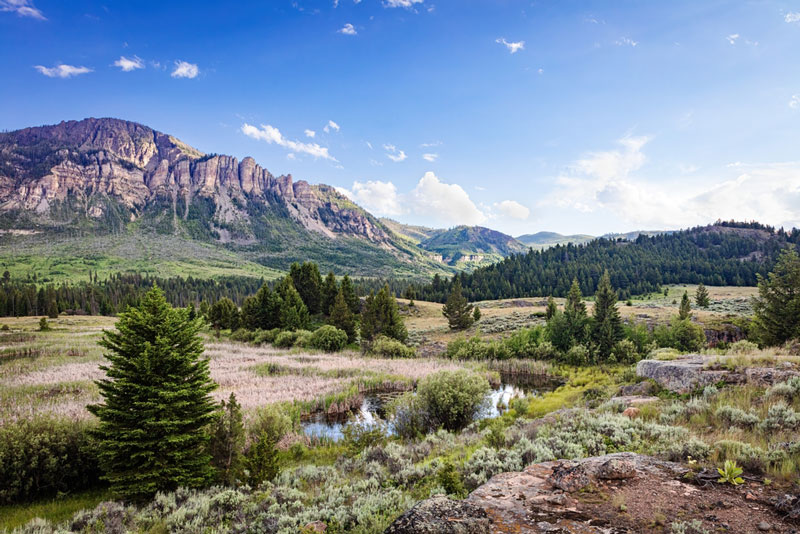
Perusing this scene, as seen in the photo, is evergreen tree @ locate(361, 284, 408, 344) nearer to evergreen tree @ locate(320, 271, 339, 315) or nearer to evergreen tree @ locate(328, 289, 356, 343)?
evergreen tree @ locate(328, 289, 356, 343)

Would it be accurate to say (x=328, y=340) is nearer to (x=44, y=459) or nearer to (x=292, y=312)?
(x=292, y=312)

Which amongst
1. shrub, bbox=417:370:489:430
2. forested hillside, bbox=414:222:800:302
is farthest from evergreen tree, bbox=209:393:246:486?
forested hillside, bbox=414:222:800:302

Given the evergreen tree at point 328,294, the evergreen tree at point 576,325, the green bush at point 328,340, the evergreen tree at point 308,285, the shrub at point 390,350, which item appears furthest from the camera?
the evergreen tree at point 308,285

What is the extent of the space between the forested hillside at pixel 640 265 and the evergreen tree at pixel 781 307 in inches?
3112

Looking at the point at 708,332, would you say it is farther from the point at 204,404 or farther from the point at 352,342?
the point at 204,404

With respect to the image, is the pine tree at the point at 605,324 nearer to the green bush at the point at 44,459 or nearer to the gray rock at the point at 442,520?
the gray rock at the point at 442,520

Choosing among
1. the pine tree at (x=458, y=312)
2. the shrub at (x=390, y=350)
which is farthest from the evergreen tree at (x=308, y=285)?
the pine tree at (x=458, y=312)

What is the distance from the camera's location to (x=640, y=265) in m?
133

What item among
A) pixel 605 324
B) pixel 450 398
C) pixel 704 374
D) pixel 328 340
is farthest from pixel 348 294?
pixel 704 374

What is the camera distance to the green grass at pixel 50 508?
→ 26.1 feet

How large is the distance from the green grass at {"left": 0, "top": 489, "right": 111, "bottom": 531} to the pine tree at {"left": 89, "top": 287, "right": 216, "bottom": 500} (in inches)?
32.7

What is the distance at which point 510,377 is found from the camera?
33281mm

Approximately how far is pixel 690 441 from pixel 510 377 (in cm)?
2718

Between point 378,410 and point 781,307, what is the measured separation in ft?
98.1
